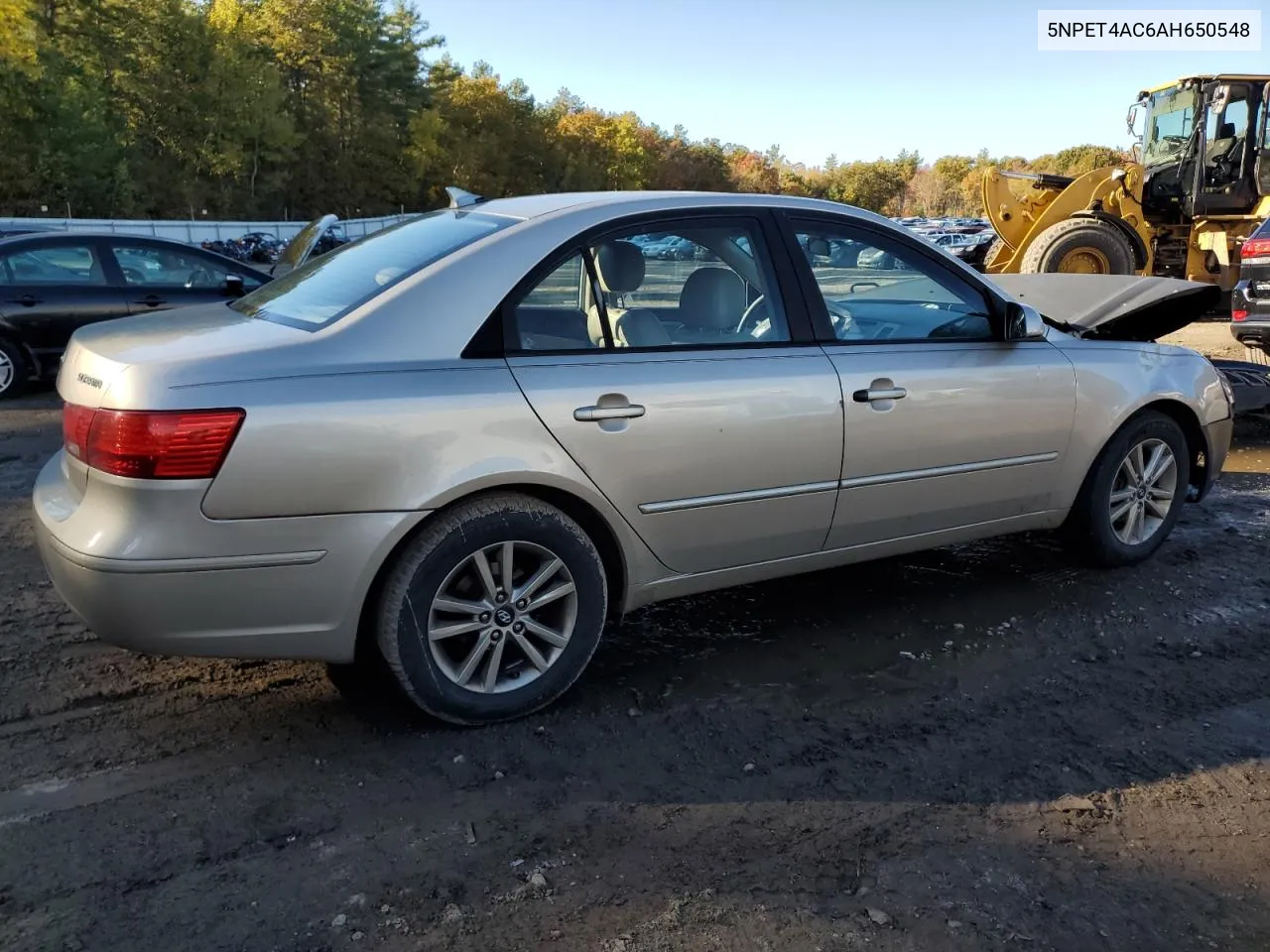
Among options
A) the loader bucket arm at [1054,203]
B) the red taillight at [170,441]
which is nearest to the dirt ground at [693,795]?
the red taillight at [170,441]

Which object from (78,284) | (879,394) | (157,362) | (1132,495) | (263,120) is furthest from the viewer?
(263,120)

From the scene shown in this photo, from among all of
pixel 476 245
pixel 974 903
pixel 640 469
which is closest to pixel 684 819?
pixel 974 903

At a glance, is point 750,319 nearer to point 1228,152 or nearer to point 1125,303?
point 1125,303

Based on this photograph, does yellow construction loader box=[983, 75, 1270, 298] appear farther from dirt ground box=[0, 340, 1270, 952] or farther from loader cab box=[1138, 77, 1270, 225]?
dirt ground box=[0, 340, 1270, 952]

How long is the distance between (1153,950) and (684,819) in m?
1.15

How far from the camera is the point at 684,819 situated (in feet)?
8.89

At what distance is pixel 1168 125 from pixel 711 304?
1489 centimetres

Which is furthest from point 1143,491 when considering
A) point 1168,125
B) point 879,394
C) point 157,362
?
point 1168,125

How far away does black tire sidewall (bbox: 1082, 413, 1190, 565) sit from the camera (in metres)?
4.46

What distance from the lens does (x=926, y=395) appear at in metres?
3.76

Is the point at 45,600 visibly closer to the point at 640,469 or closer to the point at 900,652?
the point at 640,469

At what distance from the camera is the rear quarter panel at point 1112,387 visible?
4242 millimetres

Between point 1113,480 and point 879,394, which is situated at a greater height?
point 879,394

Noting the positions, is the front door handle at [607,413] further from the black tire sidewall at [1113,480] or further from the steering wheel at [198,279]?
the steering wheel at [198,279]
